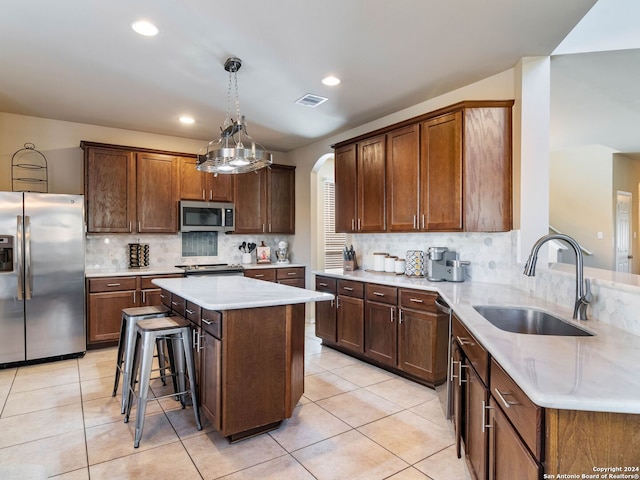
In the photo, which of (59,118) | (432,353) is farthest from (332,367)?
(59,118)

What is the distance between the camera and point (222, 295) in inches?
98.6

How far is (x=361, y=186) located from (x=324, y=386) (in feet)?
7.17

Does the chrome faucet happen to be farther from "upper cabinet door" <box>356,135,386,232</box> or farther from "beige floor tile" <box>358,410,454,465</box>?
"upper cabinet door" <box>356,135,386,232</box>

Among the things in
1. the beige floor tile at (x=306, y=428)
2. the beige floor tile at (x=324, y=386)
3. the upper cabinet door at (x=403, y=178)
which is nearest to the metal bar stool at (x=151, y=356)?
the beige floor tile at (x=306, y=428)

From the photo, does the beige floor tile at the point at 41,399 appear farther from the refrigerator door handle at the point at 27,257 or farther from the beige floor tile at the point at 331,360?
the beige floor tile at the point at 331,360

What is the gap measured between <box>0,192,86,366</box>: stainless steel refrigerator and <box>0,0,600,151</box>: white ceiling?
1132mm

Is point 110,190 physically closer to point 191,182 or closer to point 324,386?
point 191,182

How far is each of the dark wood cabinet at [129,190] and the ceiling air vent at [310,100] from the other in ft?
6.76

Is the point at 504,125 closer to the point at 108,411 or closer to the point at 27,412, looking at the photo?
the point at 108,411

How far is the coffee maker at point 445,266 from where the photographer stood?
11.1ft

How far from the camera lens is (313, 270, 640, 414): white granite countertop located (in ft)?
3.24

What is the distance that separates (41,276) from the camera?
3809mm

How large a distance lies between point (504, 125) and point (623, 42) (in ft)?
3.28

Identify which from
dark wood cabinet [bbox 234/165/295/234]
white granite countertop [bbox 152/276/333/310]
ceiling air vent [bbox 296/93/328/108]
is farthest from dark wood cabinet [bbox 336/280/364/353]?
dark wood cabinet [bbox 234/165/295/234]
